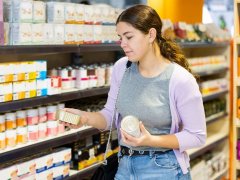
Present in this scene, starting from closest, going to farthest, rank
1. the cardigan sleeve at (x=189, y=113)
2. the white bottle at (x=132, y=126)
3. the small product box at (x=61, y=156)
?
the white bottle at (x=132, y=126) < the cardigan sleeve at (x=189, y=113) < the small product box at (x=61, y=156)

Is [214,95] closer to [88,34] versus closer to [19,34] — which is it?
[88,34]

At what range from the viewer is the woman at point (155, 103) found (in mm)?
2391

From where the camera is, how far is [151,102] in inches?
95.2

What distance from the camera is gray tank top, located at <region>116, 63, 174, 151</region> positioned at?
7.92ft

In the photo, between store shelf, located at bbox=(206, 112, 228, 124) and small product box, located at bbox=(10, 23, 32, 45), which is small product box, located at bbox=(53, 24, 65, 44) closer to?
small product box, located at bbox=(10, 23, 32, 45)

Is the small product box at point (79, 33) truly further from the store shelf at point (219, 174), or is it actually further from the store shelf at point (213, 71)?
the store shelf at point (219, 174)

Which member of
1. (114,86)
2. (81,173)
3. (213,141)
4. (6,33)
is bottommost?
Answer: (213,141)

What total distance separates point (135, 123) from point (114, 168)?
1.80 ft

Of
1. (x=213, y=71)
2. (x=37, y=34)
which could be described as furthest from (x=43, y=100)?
(x=213, y=71)

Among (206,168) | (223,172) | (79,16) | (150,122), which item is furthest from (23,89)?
(223,172)

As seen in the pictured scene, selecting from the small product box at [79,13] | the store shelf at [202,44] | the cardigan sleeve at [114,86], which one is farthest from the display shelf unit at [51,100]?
the store shelf at [202,44]

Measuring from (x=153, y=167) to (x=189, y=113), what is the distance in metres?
0.35

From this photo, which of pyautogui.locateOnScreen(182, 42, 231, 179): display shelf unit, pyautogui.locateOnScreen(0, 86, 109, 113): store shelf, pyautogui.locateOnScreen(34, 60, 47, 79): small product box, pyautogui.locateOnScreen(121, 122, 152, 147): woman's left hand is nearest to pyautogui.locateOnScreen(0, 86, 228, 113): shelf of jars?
pyautogui.locateOnScreen(0, 86, 109, 113): store shelf

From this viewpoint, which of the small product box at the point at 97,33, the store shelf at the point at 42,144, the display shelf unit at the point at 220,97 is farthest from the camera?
the display shelf unit at the point at 220,97
